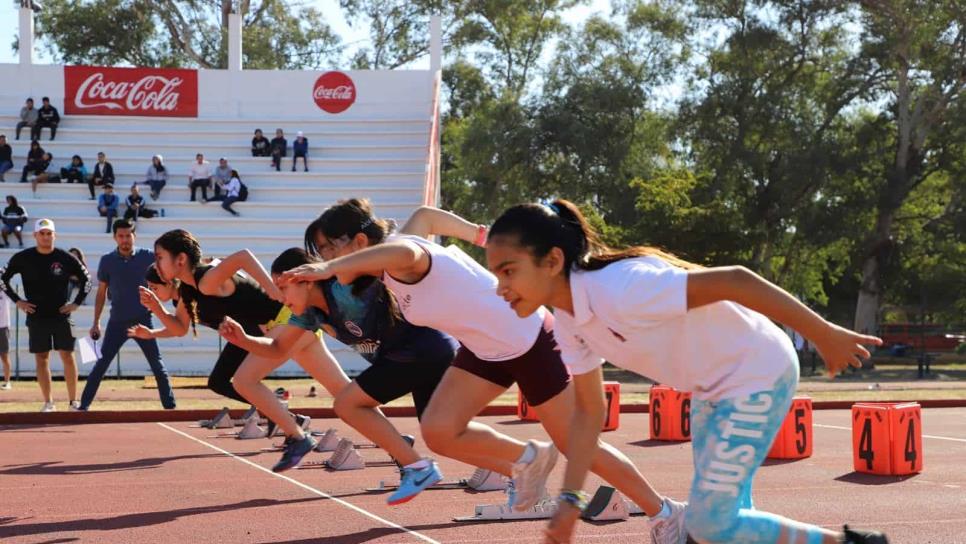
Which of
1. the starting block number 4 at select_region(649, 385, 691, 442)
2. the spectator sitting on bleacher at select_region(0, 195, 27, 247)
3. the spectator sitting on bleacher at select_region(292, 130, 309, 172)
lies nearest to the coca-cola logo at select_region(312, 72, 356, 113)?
the spectator sitting on bleacher at select_region(292, 130, 309, 172)

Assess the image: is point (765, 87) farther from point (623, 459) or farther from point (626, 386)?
point (623, 459)

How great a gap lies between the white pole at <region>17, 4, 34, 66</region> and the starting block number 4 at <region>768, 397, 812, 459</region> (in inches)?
1039

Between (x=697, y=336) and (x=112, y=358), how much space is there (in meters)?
11.3

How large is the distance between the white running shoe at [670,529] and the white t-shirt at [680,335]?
48.3 inches

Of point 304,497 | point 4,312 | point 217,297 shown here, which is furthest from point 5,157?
point 304,497

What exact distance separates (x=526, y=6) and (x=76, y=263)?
1603 inches

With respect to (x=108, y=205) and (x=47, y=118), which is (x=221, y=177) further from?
(x=47, y=118)

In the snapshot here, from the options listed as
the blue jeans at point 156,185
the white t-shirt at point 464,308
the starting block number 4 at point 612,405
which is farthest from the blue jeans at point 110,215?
the white t-shirt at point 464,308

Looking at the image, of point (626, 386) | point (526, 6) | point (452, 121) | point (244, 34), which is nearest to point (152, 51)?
point (244, 34)

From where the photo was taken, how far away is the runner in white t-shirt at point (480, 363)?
18.6 feet

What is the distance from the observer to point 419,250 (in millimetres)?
5836

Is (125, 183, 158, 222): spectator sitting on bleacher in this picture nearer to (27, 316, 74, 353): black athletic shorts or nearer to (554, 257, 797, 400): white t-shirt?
(27, 316, 74, 353): black athletic shorts

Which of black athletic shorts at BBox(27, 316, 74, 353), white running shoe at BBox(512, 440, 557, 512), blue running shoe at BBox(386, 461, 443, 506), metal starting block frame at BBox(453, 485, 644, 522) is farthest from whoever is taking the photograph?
black athletic shorts at BBox(27, 316, 74, 353)

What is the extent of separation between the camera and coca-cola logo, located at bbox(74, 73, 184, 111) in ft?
105
